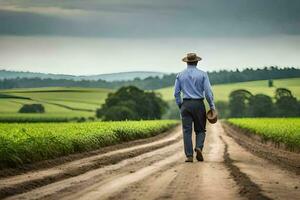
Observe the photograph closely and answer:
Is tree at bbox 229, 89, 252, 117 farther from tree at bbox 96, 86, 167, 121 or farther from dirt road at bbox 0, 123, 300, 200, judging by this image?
dirt road at bbox 0, 123, 300, 200

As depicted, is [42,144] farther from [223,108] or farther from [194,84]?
[223,108]

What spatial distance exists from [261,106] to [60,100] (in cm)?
4718

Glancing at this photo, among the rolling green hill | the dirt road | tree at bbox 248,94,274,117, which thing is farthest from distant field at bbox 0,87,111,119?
the dirt road

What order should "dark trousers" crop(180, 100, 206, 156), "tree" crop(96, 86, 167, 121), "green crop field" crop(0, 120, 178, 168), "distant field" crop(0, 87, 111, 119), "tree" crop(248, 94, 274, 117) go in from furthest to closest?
1. "tree" crop(248, 94, 274, 117)
2. "distant field" crop(0, 87, 111, 119)
3. "tree" crop(96, 86, 167, 121)
4. "dark trousers" crop(180, 100, 206, 156)
5. "green crop field" crop(0, 120, 178, 168)

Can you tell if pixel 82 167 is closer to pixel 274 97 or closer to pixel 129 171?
pixel 129 171

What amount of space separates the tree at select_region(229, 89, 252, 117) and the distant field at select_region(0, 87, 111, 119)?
35.1 m

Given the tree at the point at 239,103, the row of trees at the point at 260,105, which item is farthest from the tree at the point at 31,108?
the tree at the point at 239,103

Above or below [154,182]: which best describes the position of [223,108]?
below

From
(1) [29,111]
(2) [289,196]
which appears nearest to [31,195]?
(2) [289,196]

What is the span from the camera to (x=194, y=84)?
1789 cm

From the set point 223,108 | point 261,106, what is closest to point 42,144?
point 261,106

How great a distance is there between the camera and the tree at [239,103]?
172125 mm

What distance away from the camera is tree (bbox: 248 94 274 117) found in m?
153

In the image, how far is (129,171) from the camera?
548 inches
